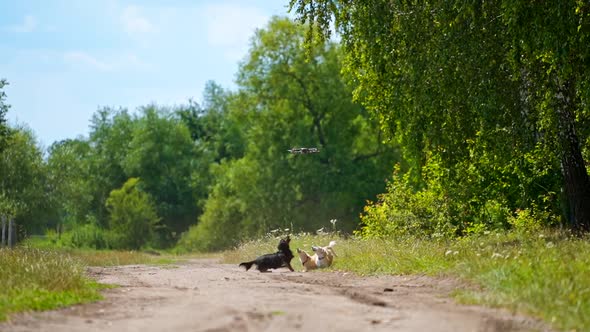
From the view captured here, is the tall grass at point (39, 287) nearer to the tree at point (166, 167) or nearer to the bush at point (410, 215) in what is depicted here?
the bush at point (410, 215)

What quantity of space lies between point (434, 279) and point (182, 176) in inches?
3242

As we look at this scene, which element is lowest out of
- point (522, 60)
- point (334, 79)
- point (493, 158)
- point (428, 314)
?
point (428, 314)

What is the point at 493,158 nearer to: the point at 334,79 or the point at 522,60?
the point at 522,60

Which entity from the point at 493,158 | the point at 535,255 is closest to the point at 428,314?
the point at 535,255

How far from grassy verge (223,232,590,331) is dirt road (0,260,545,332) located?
0.40 m

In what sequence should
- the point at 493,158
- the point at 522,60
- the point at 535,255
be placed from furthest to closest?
the point at 493,158, the point at 522,60, the point at 535,255

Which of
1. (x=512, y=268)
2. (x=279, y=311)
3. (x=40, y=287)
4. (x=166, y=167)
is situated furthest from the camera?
(x=166, y=167)

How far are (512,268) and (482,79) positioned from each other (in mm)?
7022

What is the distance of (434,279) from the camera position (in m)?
16.5

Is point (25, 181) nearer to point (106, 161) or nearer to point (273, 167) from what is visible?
point (273, 167)

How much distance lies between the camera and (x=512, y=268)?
14.5 m

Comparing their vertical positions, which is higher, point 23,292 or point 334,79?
point 334,79

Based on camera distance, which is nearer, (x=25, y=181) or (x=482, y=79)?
(x=482, y=79)

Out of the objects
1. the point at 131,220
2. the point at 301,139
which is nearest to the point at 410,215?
the point at 301,139
